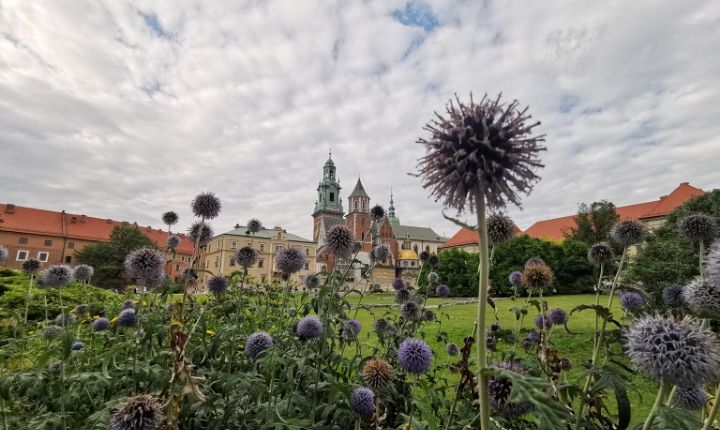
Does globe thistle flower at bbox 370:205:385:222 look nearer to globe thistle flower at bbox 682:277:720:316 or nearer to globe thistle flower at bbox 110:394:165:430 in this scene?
globe thistle flower at bbox 682:277:720:316

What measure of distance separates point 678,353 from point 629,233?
2743mm

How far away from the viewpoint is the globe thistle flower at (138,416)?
1852 mm

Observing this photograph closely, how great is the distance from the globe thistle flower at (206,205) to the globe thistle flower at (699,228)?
15.8 ft

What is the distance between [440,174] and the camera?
1.54 meters

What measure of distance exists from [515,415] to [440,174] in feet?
4.74

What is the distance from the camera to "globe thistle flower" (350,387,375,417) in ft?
8.25

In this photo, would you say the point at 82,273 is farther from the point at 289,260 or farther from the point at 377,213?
the point at 377,213

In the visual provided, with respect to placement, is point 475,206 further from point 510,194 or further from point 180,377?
point 180,377

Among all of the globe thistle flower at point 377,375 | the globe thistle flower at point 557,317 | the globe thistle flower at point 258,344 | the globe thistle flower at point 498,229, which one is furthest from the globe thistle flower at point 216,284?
the globe thistle flower at point 557,317

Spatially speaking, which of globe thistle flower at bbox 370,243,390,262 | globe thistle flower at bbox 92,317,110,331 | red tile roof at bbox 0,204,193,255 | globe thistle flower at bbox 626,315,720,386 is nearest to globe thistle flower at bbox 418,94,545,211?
globe thistle flower at bbox 626,315,720,386

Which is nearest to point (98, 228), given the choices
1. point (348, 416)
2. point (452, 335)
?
point (452, 335)

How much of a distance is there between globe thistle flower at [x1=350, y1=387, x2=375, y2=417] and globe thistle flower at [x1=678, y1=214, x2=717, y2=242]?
3.40 m

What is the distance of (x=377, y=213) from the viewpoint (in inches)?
221

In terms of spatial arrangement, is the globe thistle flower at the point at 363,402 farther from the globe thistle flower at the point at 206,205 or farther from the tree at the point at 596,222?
the tree at the point at 596,222
